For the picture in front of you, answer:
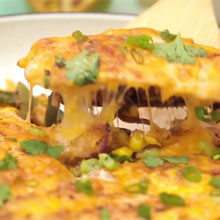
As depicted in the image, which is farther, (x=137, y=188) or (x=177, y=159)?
(x=177, y=159)

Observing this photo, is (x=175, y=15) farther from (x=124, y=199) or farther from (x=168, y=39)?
(x=124, y=199)

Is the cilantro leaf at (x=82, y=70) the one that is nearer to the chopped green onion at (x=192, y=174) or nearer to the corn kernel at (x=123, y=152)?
the corn kernel at (x=123, y=152)

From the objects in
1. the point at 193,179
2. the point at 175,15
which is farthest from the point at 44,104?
the point at 193,179

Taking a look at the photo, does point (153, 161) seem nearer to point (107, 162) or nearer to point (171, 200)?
point (107, 162)

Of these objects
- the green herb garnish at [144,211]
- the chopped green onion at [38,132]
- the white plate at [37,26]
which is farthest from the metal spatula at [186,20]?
the green herb garnish at [144,211]

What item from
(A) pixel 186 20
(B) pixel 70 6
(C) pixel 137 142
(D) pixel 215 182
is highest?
(B) pixel 70 6

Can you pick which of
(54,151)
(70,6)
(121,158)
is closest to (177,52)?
(121,158)

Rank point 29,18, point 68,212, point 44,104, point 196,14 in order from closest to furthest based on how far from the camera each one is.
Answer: point 68,212
point 44,104
point 196,14
point 29,18
